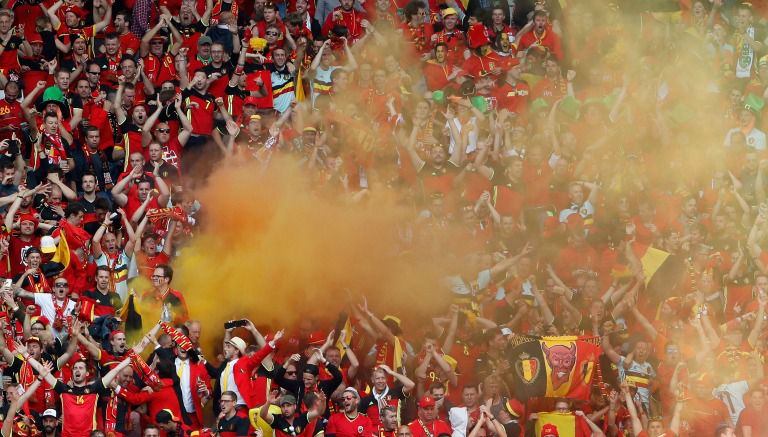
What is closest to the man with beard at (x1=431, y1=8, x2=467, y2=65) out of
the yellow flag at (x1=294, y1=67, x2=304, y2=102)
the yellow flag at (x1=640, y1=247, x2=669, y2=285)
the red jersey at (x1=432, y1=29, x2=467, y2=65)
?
the red jersey at (x1=432, y1=29, x2=467, y2=65)

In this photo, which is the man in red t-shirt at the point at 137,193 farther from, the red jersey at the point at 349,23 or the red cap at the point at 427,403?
the red cap at the point at 427,403

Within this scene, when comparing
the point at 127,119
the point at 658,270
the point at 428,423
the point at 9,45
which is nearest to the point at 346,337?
the point at 428,423

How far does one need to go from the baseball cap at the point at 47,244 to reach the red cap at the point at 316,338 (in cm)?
251

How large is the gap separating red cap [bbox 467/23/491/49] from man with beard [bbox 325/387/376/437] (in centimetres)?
592

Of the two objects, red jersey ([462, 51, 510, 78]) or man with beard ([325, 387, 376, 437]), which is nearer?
man with beard ([325, 387, 376, 437])

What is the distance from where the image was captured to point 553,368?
55.2ft

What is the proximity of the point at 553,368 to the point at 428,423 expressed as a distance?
1417 millimetres

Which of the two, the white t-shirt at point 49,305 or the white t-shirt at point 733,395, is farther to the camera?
the white t-shirt at point 733,395

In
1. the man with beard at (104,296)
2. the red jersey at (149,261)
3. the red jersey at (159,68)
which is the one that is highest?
the red jersey at (159,68)

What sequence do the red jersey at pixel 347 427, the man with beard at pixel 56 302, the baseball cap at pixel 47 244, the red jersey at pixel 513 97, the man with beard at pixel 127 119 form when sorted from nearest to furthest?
the red jersey at pixel 347 427 < the man with beard at pixel 56 302 < the baseball cap at pixel 47 244 < the man with beard at pixel 127 119 < the red jersey at pixel 513 97

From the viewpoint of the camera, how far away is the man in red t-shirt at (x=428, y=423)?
1606cm

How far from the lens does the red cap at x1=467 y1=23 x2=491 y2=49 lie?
20.6 m

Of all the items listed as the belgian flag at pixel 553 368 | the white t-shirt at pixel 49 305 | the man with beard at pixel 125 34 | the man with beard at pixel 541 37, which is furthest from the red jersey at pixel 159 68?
the belgian flag at pixel 553 368

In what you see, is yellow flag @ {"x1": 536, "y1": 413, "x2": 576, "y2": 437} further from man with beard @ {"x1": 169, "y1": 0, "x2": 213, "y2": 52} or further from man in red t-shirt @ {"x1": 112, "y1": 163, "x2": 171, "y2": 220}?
man with beard @ {"x1": 169, "y1": 0, "x2": 213, "y2": 52}
